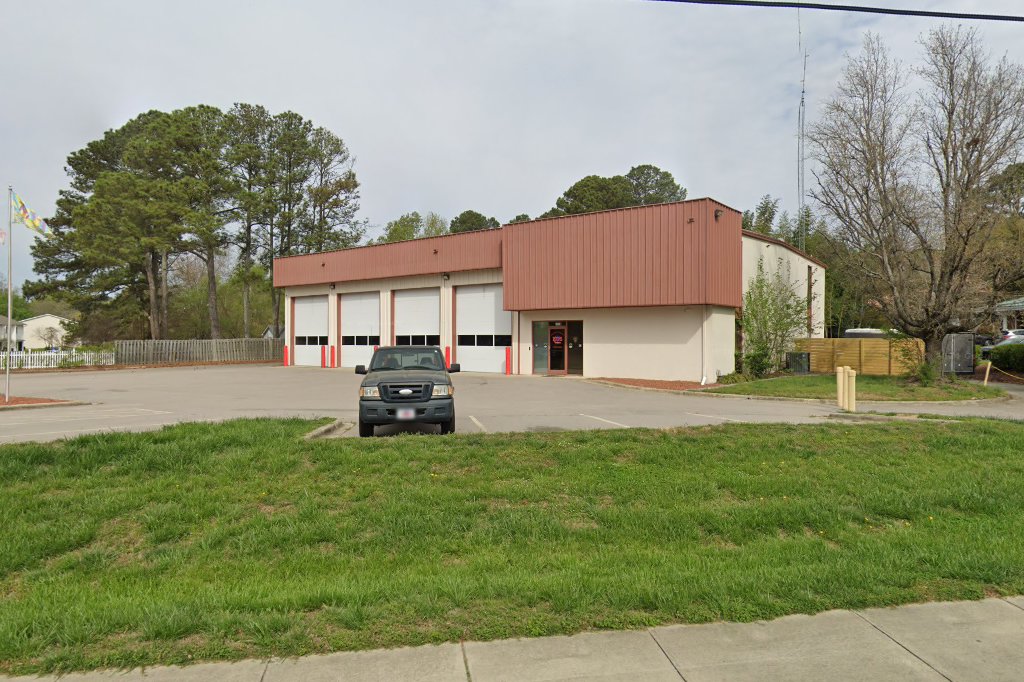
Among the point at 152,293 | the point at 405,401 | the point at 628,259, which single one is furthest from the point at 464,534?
the point at 152,293

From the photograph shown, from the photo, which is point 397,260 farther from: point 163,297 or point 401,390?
point 163,297

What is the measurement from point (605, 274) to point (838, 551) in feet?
68.1

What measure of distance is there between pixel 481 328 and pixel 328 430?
2001 centimetres

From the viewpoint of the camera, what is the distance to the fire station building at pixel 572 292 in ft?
77.7

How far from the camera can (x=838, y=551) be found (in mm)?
5102

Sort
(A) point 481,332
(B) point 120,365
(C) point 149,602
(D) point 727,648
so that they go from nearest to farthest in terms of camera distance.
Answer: (D) point 727,648, (C) point 149,602, (A) point 481,332, (B) point 120,365

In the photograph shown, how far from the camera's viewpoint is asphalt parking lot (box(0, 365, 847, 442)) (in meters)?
12.8

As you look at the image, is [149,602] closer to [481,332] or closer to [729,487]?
[729,487]

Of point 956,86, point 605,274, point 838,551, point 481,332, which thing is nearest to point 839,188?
point 956,86

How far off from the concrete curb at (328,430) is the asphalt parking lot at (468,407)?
32 centimetres

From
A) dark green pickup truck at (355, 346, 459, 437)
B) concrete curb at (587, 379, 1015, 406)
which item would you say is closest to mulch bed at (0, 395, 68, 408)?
dark green pickup truck at (355, 346, 459, 437)

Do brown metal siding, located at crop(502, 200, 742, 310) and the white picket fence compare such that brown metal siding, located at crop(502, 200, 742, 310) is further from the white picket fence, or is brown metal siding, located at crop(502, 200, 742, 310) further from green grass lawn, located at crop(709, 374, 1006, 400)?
the white picket fence

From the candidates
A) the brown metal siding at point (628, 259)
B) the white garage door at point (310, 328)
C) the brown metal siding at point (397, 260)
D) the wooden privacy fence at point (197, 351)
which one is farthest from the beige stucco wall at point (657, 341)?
the wooden privacy fence at point (197, 351)

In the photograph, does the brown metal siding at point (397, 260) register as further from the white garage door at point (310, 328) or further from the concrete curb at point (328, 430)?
the concrete curb at point (328, 430)
